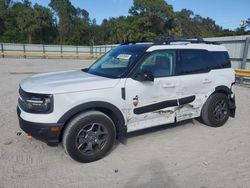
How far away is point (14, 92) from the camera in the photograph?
9.34 m

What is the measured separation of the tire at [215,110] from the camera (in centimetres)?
561

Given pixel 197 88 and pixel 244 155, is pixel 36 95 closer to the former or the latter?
pixel 197 88

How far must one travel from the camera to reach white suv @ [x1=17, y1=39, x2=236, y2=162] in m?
3.81

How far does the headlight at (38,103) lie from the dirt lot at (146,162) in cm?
93

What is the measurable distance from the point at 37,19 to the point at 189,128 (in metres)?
52.8

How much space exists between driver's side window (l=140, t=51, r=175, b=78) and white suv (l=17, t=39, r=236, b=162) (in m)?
0.02

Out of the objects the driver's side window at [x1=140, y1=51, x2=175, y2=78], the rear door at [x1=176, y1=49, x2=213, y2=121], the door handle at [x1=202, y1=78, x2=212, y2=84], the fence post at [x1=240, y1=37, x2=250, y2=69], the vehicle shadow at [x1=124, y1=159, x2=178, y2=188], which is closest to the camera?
the vehicle shadow at [x1=124, y1=159, x2=178, y2=188]

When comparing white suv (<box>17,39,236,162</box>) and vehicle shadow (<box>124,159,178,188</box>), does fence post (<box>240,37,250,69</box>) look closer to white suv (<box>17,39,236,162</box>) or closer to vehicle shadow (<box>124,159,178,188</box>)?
white suv (<box>17,39,236,162</box>)

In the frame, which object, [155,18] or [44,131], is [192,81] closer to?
[44,131]

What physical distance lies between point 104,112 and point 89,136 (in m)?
0.49

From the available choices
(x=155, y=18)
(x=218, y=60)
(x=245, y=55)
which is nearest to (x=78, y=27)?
(x=155, y=18)

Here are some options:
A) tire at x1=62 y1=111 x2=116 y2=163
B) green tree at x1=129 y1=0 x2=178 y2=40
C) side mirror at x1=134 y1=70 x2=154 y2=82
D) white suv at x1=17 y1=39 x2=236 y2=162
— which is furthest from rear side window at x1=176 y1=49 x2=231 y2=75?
green tree at x1=129 y1=0 x2=178 y2=40

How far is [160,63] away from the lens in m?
4.85

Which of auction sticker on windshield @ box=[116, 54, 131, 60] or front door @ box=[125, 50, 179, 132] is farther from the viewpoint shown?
auction sticker on windshield @ box=[116, 54, 131, 60]
